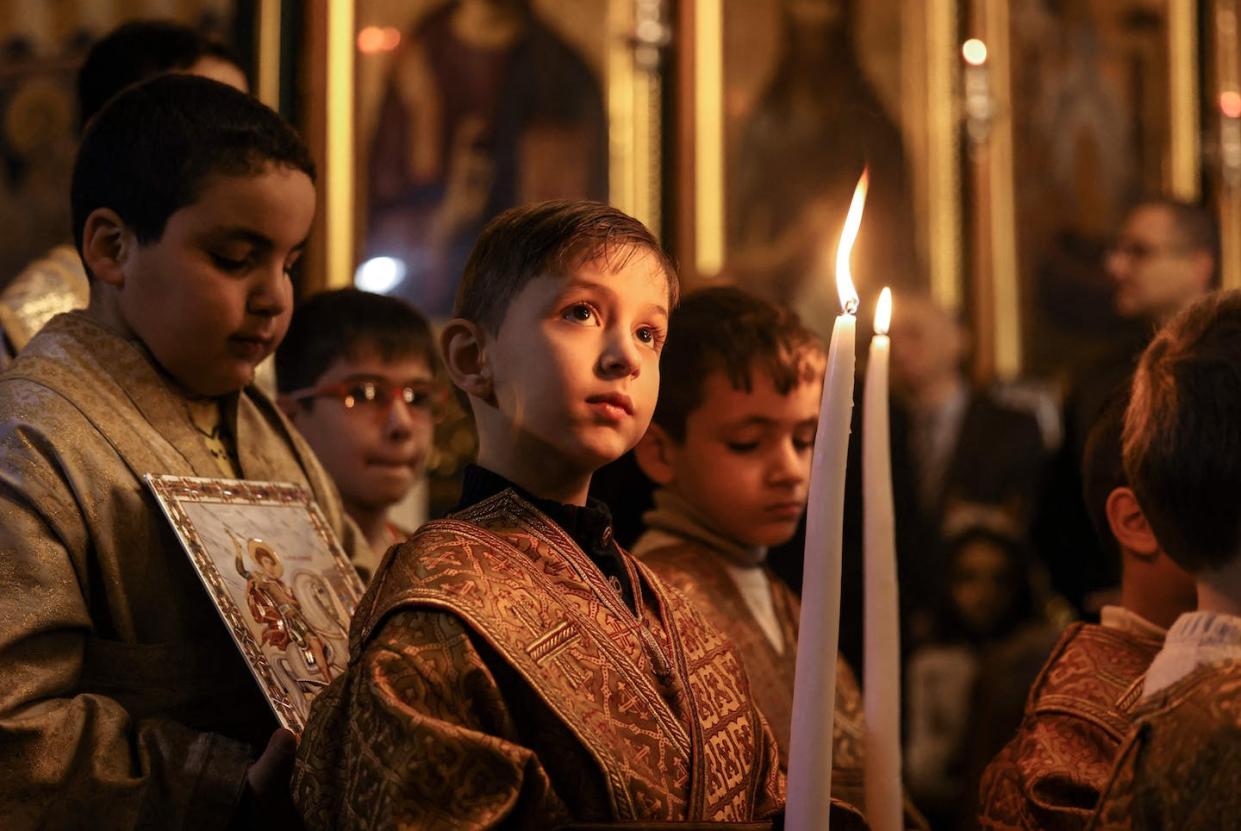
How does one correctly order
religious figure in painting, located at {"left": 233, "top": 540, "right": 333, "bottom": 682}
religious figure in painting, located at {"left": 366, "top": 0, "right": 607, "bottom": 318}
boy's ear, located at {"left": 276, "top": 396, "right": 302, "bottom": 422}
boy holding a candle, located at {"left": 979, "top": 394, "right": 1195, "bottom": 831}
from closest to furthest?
religious figure in painting, located at {"left": 233, "top": 540, "right": 333, "bottom": 682}
boy holding a candle, located at {"left": 979, "top": 394, "right": 1195, "bottom": 831}
boy's ear, located at {"left": 276, "top": 396, "right": 302, "bottom": 422}
religious figure in painting, located at {"left": 366, "top": 0, "right": 607, "bottom": 318}

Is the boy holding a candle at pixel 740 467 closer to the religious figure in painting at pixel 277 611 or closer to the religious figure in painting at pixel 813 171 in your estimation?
the religious figure in painting at pixel 277 611

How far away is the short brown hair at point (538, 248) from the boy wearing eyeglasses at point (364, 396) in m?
0.90

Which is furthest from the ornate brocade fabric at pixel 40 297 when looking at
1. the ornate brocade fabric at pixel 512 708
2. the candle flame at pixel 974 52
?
the candle flame at pixel 974 52

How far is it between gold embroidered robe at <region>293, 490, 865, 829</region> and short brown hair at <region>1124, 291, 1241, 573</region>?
1.40ft

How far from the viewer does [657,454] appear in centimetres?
239

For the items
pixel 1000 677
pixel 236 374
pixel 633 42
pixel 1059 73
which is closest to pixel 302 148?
pixel 236 374

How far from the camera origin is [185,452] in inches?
77.7

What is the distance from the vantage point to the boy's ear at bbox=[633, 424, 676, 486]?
7.80 ft

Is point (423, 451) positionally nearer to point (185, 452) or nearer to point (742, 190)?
point (185, 452)

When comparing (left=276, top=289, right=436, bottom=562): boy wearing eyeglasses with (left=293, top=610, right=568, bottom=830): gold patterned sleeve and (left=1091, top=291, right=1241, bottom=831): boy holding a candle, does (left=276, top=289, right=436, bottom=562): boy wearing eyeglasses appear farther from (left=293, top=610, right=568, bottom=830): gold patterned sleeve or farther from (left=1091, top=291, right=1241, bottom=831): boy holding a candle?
(left=1091, top=291, right=1241, bottom=831): boy holding a candle

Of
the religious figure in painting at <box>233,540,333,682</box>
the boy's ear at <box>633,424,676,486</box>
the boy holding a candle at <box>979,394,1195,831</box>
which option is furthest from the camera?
the boy's ear at <box>633,424,676,486</box>

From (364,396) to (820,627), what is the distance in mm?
1377

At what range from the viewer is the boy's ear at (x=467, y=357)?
1702 millimetres

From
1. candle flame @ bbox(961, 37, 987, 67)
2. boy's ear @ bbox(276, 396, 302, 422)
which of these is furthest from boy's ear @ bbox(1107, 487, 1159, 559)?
candle flame @ bbox(961, 37, 987, 67)
